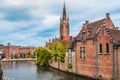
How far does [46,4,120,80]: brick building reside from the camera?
95.2 ft

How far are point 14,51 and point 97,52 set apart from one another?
135m

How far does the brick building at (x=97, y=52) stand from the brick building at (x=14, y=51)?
118 meters

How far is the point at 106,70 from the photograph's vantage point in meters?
30.3

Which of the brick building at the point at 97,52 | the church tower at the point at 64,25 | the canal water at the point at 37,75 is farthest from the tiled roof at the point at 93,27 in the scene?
the church tower at the point at 64,25

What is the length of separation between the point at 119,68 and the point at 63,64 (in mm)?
20756

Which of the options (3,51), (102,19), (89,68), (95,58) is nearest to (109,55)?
(95,58)

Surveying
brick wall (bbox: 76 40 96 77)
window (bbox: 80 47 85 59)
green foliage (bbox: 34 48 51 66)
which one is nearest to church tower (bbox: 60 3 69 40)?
green foliage (bbox: 34 48 51 66)

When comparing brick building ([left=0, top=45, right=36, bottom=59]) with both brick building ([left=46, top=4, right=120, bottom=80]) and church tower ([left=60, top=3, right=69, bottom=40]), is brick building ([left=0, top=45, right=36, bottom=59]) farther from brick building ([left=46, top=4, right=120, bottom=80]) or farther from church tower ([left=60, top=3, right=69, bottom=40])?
brick building ([left=46, top=4, right=120, bottom=80])

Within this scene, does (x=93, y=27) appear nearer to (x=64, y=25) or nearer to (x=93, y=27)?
(x=93, y=27)

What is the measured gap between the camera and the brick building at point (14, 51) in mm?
157000

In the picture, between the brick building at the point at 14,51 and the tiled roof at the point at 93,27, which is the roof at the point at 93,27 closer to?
the tiled roof at the point at 93,27

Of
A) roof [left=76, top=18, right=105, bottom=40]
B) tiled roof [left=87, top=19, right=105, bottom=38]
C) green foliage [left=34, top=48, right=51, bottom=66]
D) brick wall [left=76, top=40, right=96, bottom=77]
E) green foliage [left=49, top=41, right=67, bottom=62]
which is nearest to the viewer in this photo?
brick wall [left=76, top=40, right=96, bottom=77]

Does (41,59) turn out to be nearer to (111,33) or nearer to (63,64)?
(63,64)

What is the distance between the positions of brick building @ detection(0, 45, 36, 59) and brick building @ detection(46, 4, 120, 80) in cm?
11845
